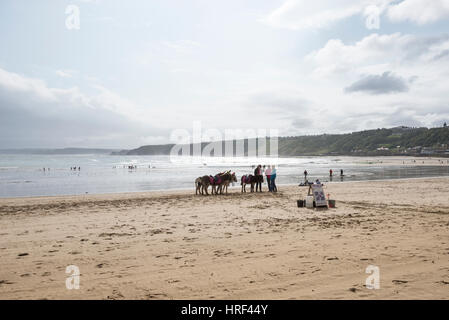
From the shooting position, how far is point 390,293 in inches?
175

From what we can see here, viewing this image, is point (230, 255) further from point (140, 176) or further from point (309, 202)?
point (140, 176)

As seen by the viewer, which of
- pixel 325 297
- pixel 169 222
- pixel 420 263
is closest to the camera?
pixel 325 297

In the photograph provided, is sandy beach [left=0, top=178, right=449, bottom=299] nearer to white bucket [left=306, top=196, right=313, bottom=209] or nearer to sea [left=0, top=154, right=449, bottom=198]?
white bucket [left=306, top=196, right=313, bottom=209]

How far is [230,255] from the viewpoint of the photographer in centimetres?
649

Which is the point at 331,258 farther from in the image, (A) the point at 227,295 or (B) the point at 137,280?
(B) the point at 137,280

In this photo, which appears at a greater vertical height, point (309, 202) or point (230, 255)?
point (309, 202)

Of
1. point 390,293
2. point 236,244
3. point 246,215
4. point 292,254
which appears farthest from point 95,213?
point 390,293

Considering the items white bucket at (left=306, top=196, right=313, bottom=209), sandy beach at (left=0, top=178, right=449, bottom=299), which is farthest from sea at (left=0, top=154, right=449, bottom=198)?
sandy beach at (left=0, top=178, right=449, bottom=299)

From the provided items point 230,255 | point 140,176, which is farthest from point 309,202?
point 140,176

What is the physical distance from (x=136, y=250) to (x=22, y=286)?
2.48 meters

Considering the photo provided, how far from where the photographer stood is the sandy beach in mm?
4703

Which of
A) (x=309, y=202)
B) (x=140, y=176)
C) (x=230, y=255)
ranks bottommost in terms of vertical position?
(x=230, y=255)

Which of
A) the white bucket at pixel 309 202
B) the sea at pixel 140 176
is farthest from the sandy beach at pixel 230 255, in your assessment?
the sea at pixel 140 176

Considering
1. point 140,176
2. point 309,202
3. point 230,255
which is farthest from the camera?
point 140,176
